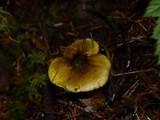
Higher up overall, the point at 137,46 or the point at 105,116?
the point at 137,46

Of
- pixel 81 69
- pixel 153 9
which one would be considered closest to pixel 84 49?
pixel 81 69

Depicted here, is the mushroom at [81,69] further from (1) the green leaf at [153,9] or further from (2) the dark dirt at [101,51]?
(1) the green leaf at [153,9]

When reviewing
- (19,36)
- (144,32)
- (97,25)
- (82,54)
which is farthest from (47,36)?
(144,32)

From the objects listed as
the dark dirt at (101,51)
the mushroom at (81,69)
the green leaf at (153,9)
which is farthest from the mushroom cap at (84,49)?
the green leaf at (153,9)

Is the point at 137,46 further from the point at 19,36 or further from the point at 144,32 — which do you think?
the point at 19,36

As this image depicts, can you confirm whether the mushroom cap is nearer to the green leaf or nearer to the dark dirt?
the dark dirt

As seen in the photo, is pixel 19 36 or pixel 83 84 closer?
pixel 83 84
